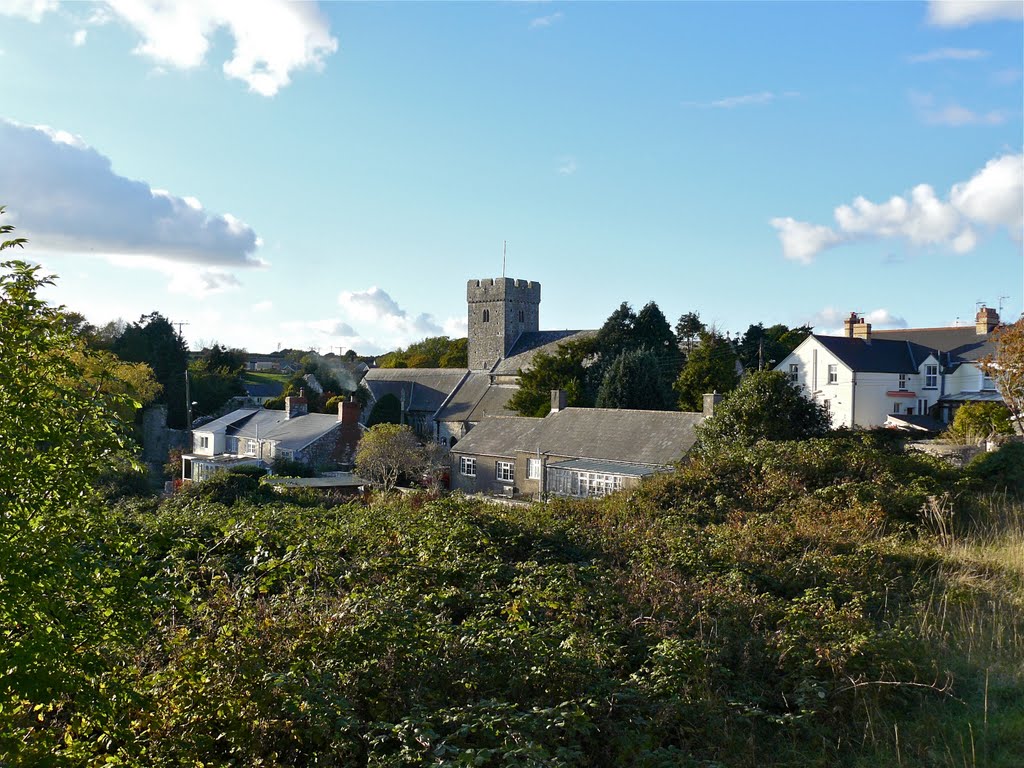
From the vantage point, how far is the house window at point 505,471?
36.6 meters

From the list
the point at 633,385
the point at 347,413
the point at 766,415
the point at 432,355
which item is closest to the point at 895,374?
the point at 633,385

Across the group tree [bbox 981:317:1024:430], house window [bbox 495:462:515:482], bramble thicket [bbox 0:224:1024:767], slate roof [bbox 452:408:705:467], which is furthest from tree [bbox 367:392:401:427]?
bramble thicket [bbox 0:224:1024:767]

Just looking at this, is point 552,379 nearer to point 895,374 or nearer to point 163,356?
point 895,374

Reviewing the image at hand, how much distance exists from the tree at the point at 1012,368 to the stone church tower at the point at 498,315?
47729 millimetres

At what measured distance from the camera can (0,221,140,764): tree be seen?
5.27 meters

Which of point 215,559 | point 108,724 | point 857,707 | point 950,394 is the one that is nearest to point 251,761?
point 108,724

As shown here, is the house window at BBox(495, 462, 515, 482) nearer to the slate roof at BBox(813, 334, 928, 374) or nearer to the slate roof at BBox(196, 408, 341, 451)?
the slate roof at BBox(196, 408, 341, 451)

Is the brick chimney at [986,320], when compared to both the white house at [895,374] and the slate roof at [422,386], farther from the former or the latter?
the slate roof at [422,386]

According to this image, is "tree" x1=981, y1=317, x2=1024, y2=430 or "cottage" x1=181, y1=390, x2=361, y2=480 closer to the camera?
"tree" x1=981, y1=317, x2=1024, y2=430

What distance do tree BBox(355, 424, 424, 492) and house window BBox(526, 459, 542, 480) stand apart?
5264 millimetres

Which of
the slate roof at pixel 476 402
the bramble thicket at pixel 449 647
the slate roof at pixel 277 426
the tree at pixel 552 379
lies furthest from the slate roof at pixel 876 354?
the bramble thicket at pixel 449 647

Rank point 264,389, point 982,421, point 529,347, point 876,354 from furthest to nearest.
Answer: point 264,389 < point 529,347 < point 876,354 < point 982,421

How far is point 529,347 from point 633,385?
929 inches

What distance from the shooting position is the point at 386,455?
3578 cm
